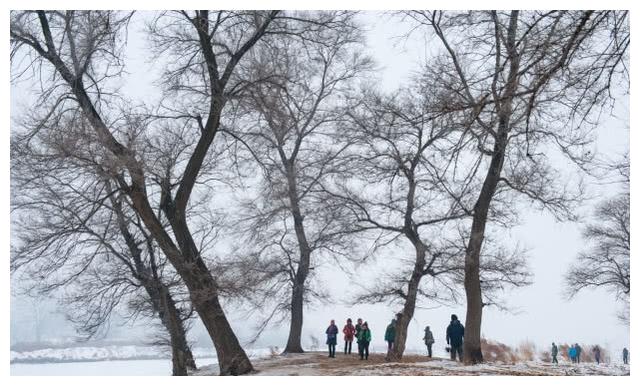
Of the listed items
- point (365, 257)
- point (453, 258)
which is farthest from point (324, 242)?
point (453, 258)

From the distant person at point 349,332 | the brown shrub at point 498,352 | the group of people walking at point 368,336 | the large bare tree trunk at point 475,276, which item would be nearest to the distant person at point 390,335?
the group of people walking at point 368,336

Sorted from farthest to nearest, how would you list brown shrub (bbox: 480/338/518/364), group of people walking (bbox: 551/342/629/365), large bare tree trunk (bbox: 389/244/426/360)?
1. group of people walking (bbox: 551/342/629/365)
2. large bare tree trunk (bbox: 389/244/426/360)
3. brown shrub (bbox: 480/338/518/364)

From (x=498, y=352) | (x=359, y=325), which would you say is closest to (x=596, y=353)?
(x=498, y=352)

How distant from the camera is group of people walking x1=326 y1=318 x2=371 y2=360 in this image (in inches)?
813

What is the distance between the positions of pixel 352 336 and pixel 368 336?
1089 millimetres

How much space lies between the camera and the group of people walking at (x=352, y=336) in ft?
67.8

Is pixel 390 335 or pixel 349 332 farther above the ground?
pixel 349 332

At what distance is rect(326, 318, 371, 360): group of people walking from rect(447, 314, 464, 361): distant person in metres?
2.38

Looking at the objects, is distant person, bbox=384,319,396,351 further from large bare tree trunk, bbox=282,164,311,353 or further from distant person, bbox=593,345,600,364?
distant person, bbox=593,345,600,364

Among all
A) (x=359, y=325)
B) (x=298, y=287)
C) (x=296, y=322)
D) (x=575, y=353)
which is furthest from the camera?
(x=296, y=322)

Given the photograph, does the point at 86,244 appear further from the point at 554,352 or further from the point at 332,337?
the point at 554,352

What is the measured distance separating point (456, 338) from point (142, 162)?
9512 mm

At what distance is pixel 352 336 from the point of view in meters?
21.7

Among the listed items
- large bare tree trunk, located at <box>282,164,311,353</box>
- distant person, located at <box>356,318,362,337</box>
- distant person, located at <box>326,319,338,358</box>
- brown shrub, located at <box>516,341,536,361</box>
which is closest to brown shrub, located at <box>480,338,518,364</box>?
brown shrub, located at <box>516,341,536,361</box>
